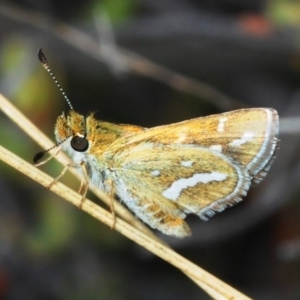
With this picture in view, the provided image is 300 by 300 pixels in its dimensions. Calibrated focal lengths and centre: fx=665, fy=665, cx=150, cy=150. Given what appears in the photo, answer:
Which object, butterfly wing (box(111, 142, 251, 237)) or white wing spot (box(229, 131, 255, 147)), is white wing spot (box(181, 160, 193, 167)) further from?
white wing spot (box(229, 131, 255, 147))

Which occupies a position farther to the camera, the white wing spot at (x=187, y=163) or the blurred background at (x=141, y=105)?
the blurred background at (x=141, y=105)

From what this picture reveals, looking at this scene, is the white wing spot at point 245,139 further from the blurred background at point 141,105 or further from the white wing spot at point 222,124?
the blurred background at point 141,105

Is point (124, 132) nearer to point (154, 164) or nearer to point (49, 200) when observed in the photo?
point (154, 164)

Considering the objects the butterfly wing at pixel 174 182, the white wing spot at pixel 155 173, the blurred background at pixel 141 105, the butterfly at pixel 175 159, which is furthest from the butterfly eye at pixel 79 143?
the blurred background at pixel 141 105

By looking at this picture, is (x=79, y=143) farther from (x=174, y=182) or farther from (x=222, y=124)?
(x=222, y=124)

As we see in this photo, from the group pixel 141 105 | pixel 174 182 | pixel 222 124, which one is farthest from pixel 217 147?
pixel 141 105

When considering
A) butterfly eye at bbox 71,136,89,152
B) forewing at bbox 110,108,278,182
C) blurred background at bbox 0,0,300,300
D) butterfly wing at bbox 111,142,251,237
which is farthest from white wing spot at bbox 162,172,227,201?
blurred background at bbox 0,0,300,300
